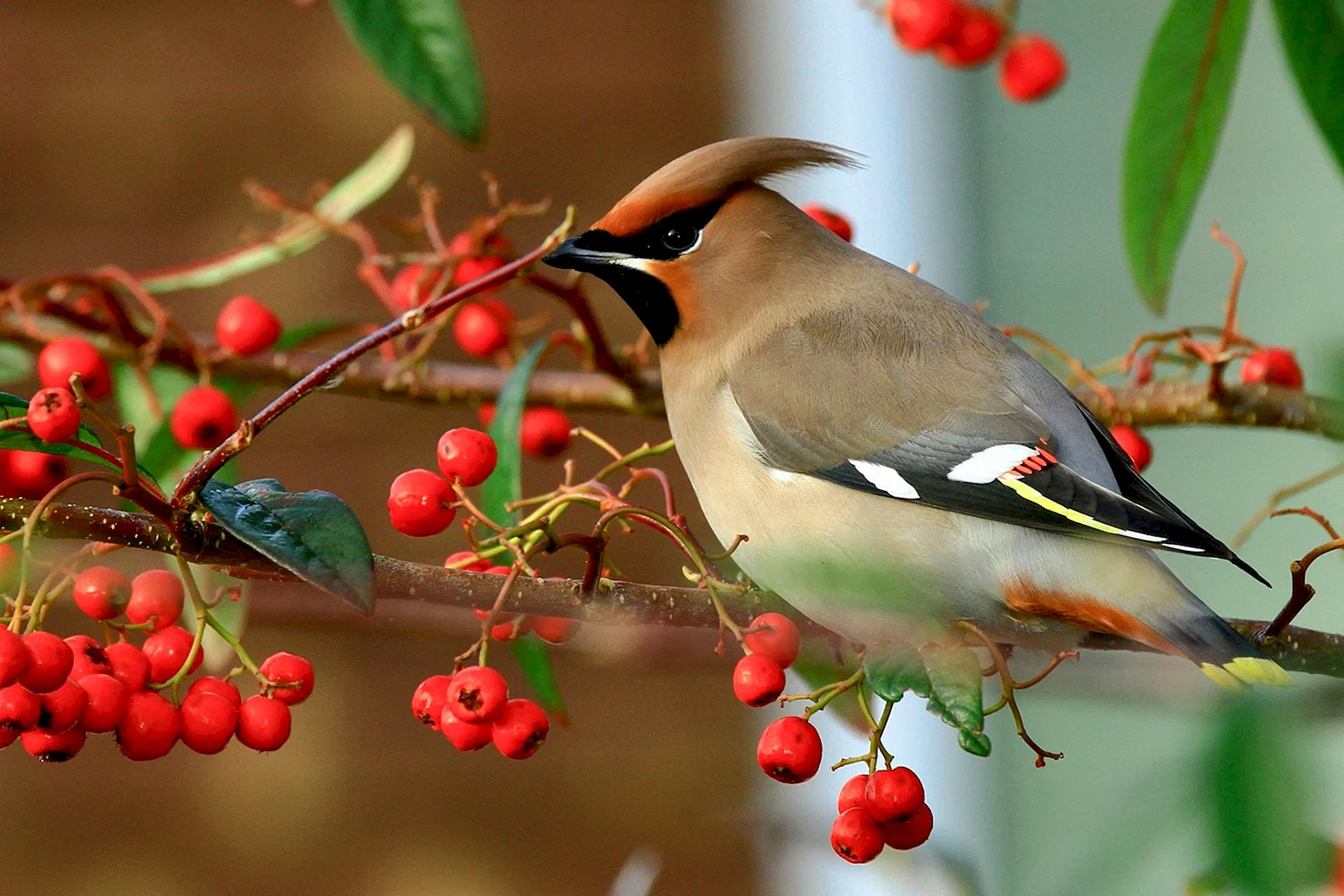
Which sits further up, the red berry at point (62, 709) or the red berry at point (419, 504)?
the red berry at point (419, 504)

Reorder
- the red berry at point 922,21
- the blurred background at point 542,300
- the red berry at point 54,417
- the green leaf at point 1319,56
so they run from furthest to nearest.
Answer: the blurred background at point 542,300, the red berry at point 922,21, the green leaf at point 1319,56, the red berry at point 54,417

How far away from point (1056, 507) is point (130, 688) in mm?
639

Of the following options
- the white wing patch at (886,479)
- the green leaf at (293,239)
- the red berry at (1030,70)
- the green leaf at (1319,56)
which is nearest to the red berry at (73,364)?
the green leaf at (293,239)

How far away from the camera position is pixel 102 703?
0.88m

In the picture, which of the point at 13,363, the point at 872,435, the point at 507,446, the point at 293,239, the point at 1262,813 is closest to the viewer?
the point at 1262,813

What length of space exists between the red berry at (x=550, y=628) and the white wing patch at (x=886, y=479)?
0.27 m

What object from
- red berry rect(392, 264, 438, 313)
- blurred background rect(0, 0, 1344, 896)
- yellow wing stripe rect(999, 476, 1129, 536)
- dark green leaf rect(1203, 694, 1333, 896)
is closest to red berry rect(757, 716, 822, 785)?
yellow wing stripe rect(999, 476, 1129, 536)

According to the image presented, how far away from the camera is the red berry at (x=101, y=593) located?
3.22ft

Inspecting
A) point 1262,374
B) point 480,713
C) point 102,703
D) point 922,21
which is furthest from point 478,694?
point 922,21

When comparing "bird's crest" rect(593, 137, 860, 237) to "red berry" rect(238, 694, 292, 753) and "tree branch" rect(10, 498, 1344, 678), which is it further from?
"red berry" rect(238, 694, 292, 753)

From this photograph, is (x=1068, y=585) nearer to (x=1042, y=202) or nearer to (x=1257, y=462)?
(x=1257, y=462)

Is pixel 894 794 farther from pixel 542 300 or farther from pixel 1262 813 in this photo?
pixel 542 300

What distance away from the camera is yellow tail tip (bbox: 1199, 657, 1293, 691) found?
2.53 ft

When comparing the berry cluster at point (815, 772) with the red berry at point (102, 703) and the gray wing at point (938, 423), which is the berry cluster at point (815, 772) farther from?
the red berry at point (102, 703)
